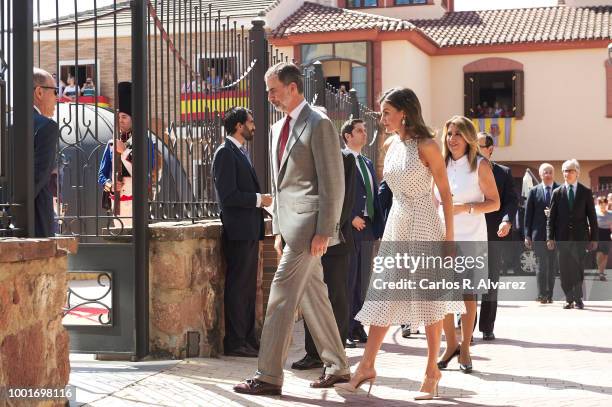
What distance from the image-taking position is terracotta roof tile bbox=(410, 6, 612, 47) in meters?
40.0

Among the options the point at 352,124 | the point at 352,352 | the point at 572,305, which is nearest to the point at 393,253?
the point at 352,352

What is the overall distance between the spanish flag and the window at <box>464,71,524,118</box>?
385 millimetres

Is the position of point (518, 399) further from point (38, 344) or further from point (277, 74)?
point (38, 344)

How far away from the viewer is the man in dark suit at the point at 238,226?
852cm

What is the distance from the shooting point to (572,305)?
48.2ft

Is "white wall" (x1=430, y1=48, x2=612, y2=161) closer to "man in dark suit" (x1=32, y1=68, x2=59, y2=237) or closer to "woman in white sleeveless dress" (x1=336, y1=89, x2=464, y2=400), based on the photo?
"woman in white sleeveless dress" (x1=336, y1=89, x2=464, y2=400)

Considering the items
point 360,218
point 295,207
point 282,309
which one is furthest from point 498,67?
point 282,309

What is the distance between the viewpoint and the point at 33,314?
516cm

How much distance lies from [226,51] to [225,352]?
283 centimetres

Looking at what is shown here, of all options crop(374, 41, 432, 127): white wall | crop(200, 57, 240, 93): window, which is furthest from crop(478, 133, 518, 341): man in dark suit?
crop(374, 41, 432, 127): white wall

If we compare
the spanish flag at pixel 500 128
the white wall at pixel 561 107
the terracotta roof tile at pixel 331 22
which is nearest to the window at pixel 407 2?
the white wall at pixel 561 107

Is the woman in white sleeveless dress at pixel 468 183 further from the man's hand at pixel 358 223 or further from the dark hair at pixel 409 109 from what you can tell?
the dark hair at pixel 409 109

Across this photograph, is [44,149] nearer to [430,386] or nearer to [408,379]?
[430,386]

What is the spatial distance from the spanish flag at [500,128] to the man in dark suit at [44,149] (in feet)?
113
